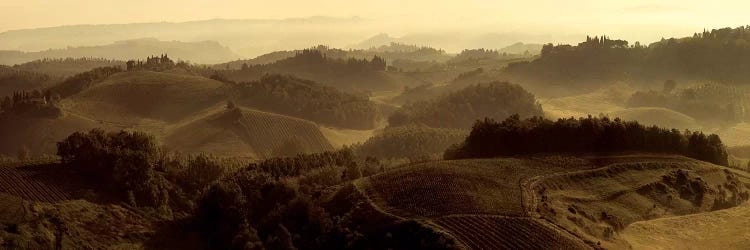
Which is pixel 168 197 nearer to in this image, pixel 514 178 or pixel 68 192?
pixel 68 192

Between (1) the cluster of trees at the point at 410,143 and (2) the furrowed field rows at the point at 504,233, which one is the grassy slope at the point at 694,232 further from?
(1) the cluster of trees at the point at 410,143

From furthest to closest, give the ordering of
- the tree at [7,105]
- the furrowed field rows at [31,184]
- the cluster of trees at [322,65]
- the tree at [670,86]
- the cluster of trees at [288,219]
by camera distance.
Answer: the cluster of trees at [322,65]
the tree at [670,86]
the tree at [7,105]
the furrowed field rows at [31,184]
the cluster of trees at [288,219]

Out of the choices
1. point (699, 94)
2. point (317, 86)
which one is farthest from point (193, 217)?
point (699, 94)

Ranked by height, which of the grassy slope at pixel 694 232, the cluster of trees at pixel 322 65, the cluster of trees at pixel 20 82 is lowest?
the grassy slope at pixel 694 232

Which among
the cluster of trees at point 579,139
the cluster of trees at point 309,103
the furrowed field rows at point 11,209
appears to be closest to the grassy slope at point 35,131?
the cluster of trees at point 309,103

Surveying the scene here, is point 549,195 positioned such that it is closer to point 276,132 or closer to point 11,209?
point 11,209

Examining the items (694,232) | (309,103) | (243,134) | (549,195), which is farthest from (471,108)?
(694,232)

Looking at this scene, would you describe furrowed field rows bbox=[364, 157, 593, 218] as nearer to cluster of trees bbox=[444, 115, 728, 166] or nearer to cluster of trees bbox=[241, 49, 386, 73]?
cluster of trees bbox=[444, 115, 728, 166]

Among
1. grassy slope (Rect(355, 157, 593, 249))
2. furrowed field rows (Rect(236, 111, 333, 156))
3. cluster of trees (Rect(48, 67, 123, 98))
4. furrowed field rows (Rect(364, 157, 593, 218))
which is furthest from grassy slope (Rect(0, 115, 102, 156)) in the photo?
grassy slope (Rect(355, 157, 593, 249))
